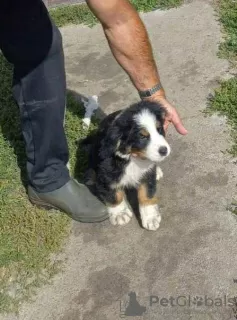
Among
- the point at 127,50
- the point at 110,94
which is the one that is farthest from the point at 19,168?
the point at 127,50

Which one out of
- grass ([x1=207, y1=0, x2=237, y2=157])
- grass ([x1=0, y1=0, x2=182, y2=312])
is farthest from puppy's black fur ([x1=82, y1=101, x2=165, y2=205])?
grass ([x1=207, y1=0, x2=237, y2=157])

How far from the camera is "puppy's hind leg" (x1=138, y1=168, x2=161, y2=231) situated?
3310 millimetres

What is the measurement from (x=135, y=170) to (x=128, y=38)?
2.70 ft

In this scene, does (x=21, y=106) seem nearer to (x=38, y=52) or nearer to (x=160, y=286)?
(x=38, y=52)

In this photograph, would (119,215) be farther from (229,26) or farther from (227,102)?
(229,26)

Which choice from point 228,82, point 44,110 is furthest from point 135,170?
point 228,82

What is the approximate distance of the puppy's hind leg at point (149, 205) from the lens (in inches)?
130

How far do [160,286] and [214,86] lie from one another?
2.15 metres

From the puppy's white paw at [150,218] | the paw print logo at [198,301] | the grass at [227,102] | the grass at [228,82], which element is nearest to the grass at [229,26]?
the grass at [228,82]

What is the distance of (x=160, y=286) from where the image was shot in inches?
118

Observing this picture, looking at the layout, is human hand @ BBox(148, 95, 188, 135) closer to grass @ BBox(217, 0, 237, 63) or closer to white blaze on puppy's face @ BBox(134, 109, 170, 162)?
white blaze on puppy's face @ BBox(134, 109, 170, 162)

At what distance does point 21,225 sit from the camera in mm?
3574

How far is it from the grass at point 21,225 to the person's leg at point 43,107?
0.15 m

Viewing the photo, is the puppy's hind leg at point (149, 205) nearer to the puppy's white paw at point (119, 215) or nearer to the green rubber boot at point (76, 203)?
the puppy's white paw at point (119, 215)
